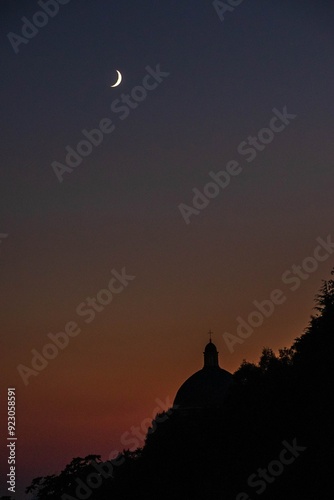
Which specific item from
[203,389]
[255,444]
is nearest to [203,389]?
[203,389]

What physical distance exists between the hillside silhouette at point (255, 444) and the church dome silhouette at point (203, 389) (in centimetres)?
5393

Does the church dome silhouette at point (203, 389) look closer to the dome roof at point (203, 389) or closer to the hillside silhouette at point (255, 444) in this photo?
the dome roof at point (203, 389)

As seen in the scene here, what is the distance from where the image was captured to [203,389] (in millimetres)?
125000

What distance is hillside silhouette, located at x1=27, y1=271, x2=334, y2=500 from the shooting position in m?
43.5

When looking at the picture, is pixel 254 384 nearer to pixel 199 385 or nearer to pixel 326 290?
pixel 326 290

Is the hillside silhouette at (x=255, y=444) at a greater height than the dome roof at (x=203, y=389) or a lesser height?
lesser

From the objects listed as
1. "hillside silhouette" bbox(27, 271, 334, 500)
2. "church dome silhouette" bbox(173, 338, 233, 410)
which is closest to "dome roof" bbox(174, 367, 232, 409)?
"church dome silhouette" bbox(173, 338, 233, 410)

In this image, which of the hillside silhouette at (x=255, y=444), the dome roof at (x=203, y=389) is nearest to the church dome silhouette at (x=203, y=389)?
the dome roof at (x=203, y=389)

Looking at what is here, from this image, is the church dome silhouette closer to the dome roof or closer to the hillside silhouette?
the dome roof

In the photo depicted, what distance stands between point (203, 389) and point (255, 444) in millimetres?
76011

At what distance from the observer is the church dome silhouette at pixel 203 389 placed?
12244cm

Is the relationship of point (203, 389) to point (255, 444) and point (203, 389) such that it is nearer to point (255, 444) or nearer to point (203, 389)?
point (203, 389)

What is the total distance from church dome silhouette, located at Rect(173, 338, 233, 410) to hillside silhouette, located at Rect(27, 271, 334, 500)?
53.9 meters

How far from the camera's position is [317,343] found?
4822cm
